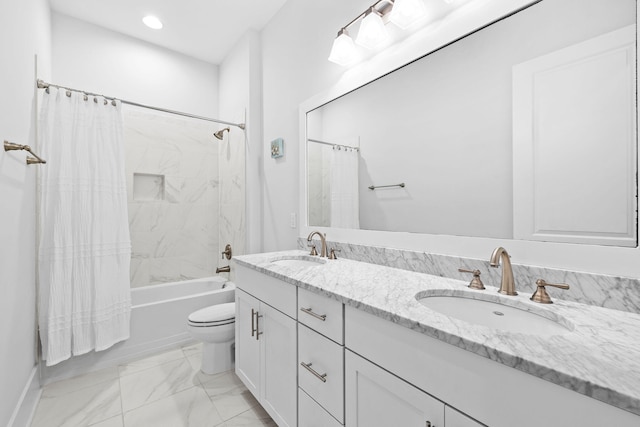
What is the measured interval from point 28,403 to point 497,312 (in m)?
2.37

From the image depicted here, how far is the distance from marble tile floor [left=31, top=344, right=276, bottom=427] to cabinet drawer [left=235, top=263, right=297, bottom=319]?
0.66 m

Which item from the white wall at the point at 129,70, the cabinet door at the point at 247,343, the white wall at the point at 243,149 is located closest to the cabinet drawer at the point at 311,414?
the cabinet door at the point at 247,343

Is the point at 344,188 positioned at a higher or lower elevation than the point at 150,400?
higher

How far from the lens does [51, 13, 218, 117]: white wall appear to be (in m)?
2.38

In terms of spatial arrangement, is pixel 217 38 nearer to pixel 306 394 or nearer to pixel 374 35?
pixel 374 35

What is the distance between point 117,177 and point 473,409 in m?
2.45

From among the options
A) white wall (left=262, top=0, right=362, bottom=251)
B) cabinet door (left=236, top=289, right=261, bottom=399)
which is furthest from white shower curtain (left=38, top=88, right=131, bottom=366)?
white wall (left=262, top=0, right=362, bottom=251)

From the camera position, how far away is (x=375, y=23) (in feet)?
4.57

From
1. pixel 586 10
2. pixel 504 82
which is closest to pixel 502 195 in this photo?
pixel 504 82

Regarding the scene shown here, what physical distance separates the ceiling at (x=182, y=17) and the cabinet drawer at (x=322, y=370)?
2450 mm

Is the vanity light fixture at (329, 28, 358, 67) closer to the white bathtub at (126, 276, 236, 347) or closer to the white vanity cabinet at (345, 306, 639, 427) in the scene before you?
the white vanity cabinet at (345, 306, 639, 427)

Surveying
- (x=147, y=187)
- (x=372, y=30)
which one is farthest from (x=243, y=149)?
(x=372, y=30)

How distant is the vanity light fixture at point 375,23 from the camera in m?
1.25

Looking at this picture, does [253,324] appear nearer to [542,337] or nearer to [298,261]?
[298,261]
